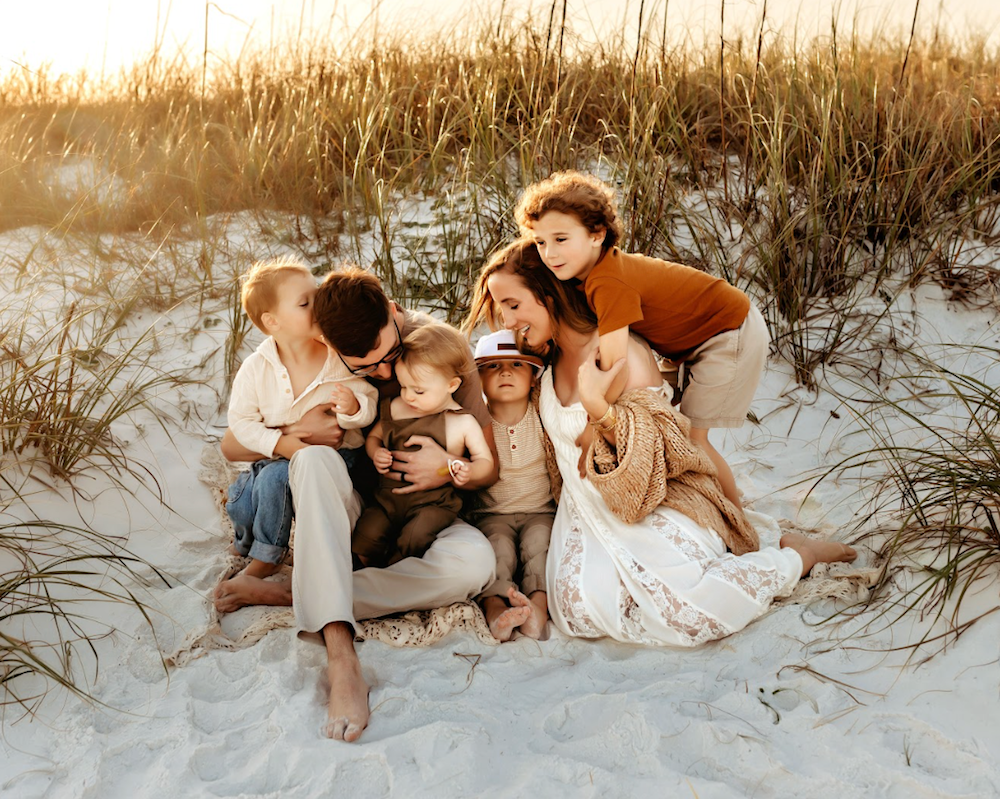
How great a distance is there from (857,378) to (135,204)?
4168 millimetres

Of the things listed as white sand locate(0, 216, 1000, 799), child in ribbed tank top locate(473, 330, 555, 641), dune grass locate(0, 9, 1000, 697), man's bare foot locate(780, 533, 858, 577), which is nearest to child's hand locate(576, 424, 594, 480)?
child in ribbed tank top locate(473, 330, 555, 641)

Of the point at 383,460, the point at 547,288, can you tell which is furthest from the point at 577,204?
the point at 383,460

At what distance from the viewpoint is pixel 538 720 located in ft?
8.15

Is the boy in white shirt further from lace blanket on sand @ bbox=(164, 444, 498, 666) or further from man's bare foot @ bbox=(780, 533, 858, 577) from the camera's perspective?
man's bare foot @ bbox=(780, 533, 858, 577)

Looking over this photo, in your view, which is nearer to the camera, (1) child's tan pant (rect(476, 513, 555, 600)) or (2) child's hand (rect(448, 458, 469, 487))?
(2) child's hand (rect(448, 458, 469, 487))

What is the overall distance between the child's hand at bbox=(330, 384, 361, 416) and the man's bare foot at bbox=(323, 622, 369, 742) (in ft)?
2.39

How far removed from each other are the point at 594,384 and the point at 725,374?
823 millimetres

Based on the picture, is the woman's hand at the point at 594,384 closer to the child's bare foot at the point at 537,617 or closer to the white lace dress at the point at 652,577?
the white lace dress at the point at 652,577

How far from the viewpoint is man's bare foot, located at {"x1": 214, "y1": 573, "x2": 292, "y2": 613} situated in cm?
310

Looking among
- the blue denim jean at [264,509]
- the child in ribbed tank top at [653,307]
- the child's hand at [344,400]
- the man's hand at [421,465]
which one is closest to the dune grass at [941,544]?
the child in ribbed tank top at [653,307]

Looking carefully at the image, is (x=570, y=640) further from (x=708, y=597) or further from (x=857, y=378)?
(x=857, y=378)

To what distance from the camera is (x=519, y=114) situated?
5.84 m

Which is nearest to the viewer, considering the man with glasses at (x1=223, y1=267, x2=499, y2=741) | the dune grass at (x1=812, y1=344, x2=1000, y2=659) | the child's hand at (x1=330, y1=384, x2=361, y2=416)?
the dune grass at (x1=812, y1=344, x2=1000, y2=659)

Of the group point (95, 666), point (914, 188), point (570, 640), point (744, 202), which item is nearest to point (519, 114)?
point (744, 202)
